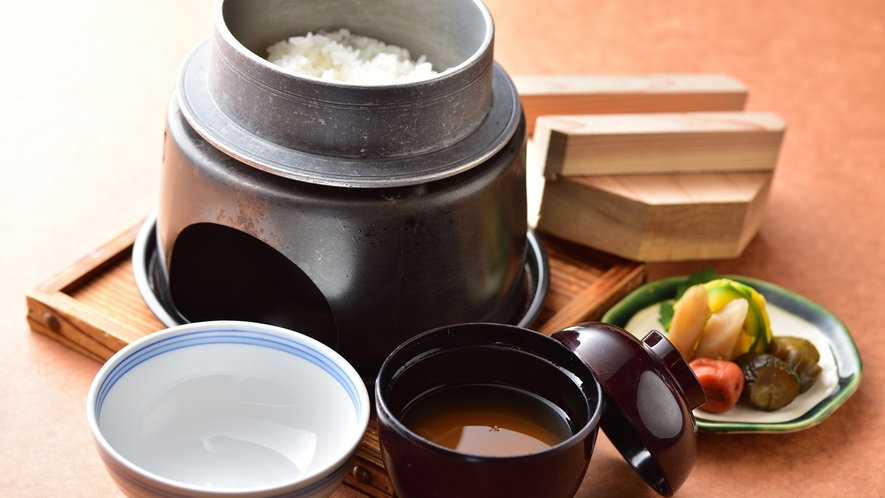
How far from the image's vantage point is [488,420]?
162 centimetres

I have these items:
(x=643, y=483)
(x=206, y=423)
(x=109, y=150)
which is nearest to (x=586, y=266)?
(x=643, y=483)

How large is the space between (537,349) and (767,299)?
93 centimetres

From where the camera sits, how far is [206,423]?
1.73m

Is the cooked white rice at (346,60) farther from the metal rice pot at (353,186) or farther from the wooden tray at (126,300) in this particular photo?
the wooden tray at (126,300)

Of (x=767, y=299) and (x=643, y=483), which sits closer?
(x=643, y=483)

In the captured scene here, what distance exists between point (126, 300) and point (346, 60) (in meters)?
0.76

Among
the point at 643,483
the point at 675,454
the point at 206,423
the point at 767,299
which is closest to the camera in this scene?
the point at 675,454

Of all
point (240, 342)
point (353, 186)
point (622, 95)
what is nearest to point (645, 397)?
point (353, 186)

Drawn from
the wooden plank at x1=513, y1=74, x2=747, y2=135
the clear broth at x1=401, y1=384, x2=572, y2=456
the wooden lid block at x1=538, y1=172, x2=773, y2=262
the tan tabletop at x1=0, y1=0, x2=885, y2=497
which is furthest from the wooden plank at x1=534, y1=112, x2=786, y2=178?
the clear broth at x1=401, y1=384, x2=572, y2=456

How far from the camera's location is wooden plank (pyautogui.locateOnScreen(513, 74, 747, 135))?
2.66 m

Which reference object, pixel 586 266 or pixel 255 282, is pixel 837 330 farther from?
pixel 255 282

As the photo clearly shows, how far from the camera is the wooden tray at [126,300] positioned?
6.57 ft

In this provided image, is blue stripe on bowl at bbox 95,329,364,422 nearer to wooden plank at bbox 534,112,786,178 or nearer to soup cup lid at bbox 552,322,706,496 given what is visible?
soup cup lid at bbox 552,322,706,496

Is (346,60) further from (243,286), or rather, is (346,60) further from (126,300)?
(126,300)
